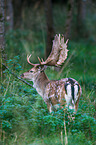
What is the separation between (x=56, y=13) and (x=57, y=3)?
129 inches

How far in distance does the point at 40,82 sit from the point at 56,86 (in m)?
0.62

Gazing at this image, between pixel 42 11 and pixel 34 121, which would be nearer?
pixel 34 121

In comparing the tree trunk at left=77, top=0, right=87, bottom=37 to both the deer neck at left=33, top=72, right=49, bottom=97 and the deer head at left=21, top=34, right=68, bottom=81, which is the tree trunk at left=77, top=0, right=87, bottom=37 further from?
the deer neck at left=33, top=72, right=49, bottom=97

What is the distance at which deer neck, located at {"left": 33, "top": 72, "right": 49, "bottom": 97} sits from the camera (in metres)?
5.79

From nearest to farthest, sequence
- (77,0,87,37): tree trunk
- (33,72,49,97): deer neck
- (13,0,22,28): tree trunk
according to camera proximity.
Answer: (33,72,49,97): deer neck, (77,0,87,37): tree trunk, (13,0,22,28): tree trunk

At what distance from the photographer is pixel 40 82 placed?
5883 millimetres

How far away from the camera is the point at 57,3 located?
947 inches

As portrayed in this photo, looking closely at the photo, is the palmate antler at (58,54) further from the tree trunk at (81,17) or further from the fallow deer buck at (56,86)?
the tree trunk at (81,17)

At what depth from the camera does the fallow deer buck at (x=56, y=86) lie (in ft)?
16.3

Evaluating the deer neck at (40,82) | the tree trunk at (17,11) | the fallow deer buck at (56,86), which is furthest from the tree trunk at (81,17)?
the deer neck at (40,82)

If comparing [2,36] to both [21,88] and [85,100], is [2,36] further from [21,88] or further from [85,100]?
[85,100]

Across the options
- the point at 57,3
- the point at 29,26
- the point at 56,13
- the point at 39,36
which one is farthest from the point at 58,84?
the point at 57,3

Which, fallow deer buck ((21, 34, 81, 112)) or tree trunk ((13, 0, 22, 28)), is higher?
tree trunk ((13, 0, 22, 28))

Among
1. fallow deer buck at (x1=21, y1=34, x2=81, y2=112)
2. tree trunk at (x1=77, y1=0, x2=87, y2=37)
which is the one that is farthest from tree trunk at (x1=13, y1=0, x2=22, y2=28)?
fallow deer buck at (x1=21, y1=34, x2=81, y2=112)
